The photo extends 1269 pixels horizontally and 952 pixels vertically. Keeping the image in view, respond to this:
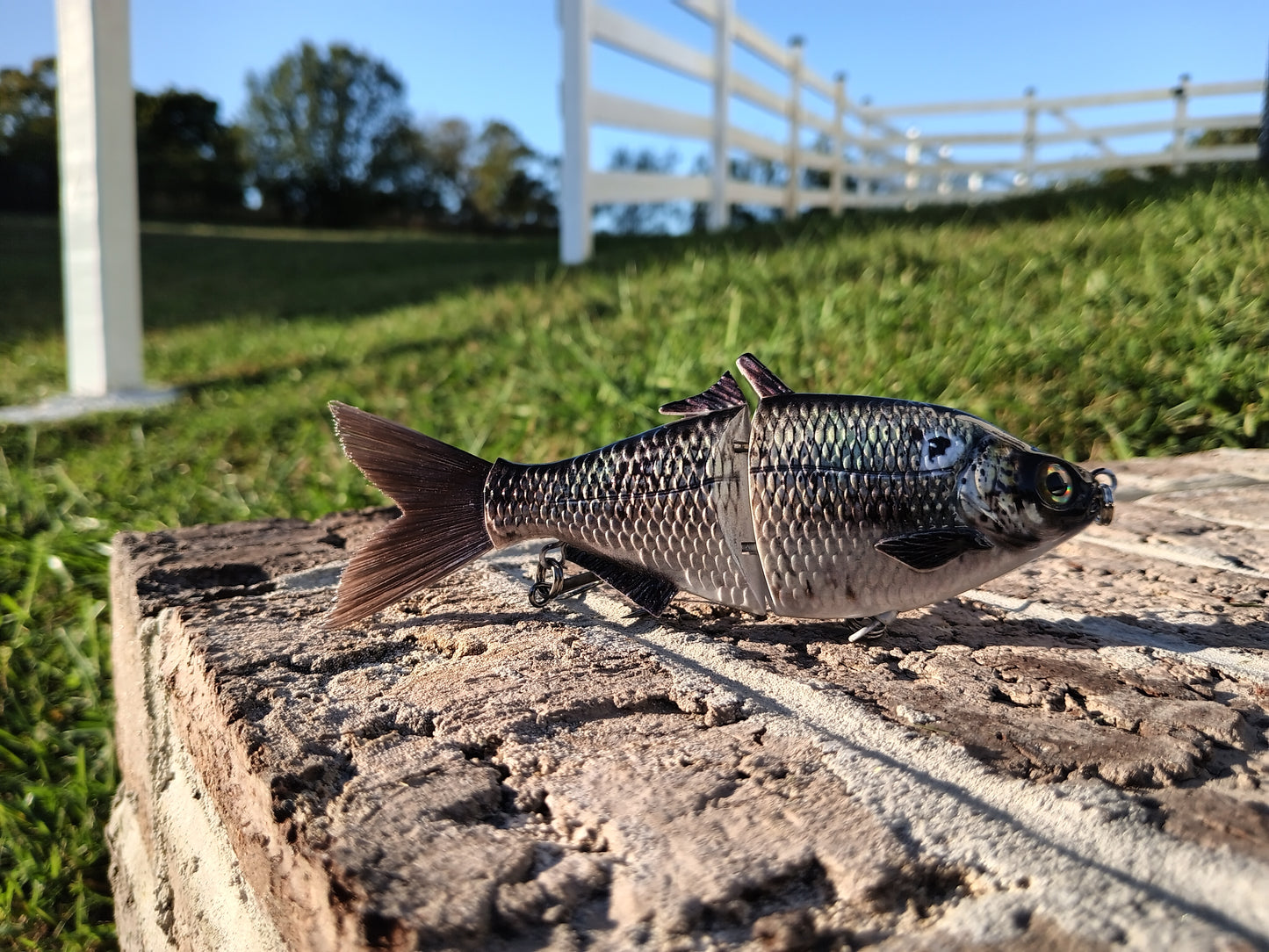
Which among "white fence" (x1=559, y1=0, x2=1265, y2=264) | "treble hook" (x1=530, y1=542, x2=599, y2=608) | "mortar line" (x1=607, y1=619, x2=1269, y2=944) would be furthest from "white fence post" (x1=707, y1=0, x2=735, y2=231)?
"mortar line" (x1=607, y1=619, x2=1269, y2=944)

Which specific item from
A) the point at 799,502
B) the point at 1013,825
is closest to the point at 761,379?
the point at 799,502

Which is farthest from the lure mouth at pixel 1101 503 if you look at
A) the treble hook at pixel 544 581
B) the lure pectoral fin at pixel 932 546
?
the treble hook at pixel 544 581

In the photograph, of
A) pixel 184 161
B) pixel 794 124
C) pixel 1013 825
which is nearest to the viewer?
pixel 1013 825

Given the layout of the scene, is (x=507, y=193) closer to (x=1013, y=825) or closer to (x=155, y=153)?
(x=155, y=153)

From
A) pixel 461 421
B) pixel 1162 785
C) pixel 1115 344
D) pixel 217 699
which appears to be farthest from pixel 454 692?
pixel 1115 344

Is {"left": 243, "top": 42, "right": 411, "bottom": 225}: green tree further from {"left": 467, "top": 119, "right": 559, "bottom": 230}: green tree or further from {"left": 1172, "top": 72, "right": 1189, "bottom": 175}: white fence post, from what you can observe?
{"left": 1172, "top": 72, "right": 1189, "bottom": 175}: white fence post

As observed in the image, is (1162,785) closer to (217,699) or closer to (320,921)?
(320,921)
